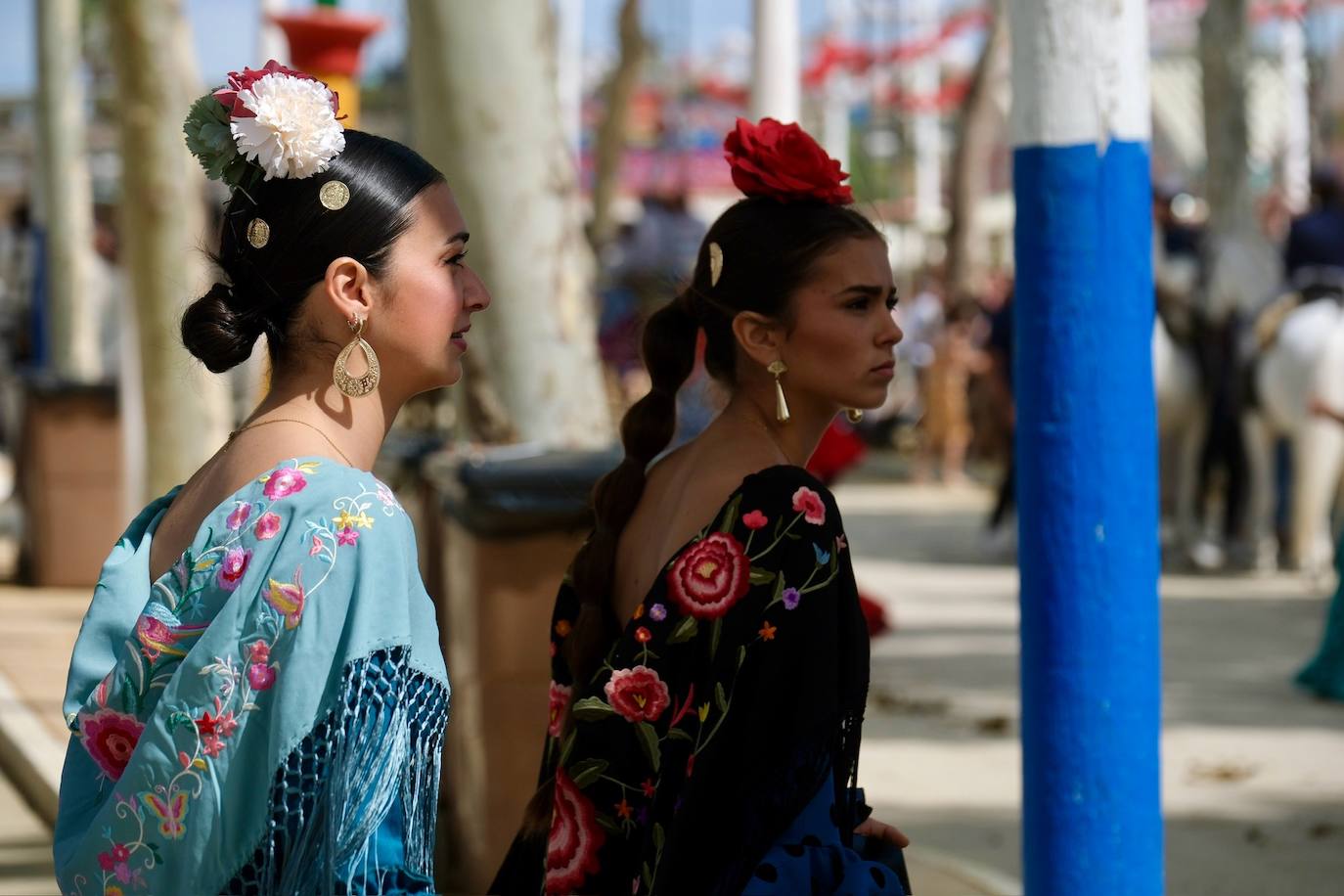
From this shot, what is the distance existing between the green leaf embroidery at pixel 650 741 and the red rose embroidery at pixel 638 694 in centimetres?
1

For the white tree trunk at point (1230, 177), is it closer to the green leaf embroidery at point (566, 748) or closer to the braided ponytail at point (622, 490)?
the braided ponytail at point (622, 490)

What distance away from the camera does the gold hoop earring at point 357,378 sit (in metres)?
2.43

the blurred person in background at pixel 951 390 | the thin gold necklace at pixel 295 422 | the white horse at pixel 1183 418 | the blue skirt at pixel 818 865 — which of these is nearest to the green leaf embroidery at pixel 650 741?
the blue skirt at pixel 818 865

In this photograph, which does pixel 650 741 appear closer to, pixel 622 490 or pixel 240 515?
pixel 622 490

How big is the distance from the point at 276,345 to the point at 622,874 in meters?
0.97

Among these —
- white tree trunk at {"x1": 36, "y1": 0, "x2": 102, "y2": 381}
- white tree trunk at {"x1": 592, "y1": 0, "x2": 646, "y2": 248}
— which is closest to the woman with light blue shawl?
white tree trunk at {"x1": 36, "y1": 0, "x2": 102, "y2": 381}

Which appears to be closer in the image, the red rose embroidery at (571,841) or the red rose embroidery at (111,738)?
the red rose embroidery at (111,738)

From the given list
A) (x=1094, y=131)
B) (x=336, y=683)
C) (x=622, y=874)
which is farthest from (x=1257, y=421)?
(x=336, y=683)

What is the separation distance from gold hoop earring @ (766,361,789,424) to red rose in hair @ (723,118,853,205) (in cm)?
27

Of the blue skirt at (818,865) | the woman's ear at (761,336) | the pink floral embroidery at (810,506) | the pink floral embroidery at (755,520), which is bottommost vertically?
the blue skirt at (818,865)

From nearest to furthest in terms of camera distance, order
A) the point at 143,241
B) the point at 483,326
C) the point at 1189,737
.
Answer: the point at 483,326 → the point at 1189,737 → the point at 143,241

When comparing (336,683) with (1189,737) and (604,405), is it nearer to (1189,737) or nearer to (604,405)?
(604,405)

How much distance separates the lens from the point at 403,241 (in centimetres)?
246

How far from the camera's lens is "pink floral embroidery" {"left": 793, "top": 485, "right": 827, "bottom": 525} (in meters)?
2.81
